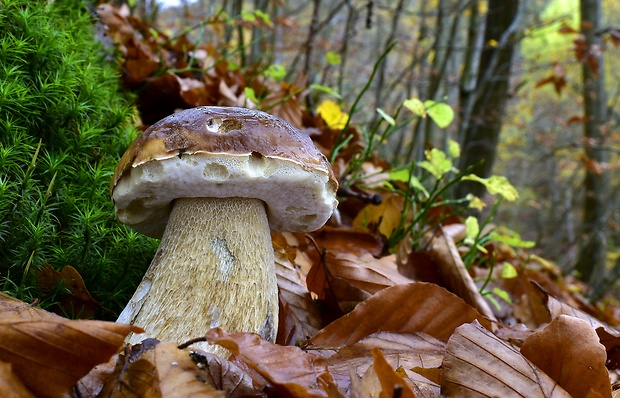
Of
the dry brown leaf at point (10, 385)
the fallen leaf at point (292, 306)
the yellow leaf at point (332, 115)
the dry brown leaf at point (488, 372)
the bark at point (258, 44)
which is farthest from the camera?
the bark at point (258, 44)

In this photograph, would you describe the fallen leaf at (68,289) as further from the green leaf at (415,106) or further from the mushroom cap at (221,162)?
the green leaf at (415,106)

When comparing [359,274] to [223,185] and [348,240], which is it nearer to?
[348,240]

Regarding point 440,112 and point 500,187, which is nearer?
point 500,187

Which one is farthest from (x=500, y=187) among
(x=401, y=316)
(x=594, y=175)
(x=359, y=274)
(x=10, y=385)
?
(x=594, y=175)

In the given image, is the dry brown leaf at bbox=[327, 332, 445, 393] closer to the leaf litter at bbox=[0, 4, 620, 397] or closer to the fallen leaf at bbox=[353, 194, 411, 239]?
the leaf litter at bbox=[0, 4, 620, 397]

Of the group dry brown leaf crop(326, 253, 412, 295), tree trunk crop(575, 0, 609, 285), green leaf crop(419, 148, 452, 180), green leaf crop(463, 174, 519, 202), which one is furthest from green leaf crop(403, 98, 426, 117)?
tree trunk crop(575, 0, 609, 285)

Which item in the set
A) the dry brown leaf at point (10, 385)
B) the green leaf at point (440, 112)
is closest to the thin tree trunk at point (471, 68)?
the green leaf at point (440, 112)
